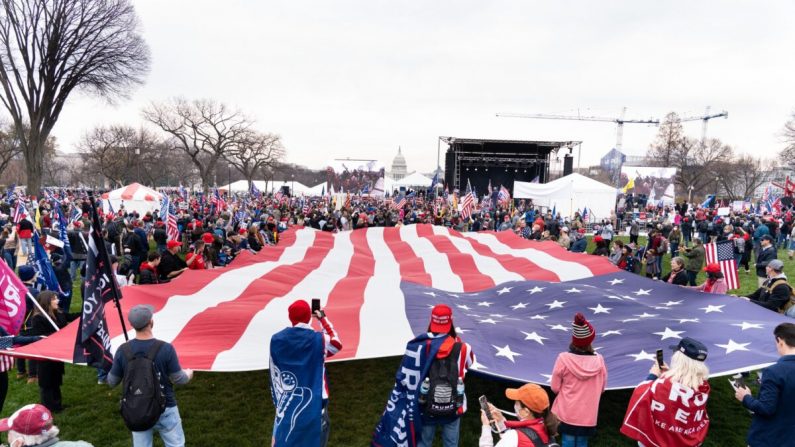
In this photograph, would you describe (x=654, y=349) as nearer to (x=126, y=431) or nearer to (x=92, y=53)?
(x=126, y=431)

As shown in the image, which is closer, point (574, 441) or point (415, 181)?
point (574, 441)

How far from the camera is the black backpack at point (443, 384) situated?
3279 mm

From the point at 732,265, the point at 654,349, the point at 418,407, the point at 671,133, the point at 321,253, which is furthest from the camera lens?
the point at 671,133

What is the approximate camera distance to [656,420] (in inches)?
120

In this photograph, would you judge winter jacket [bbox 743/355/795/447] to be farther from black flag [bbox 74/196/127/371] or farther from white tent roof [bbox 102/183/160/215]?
white tent roof [bbox 102/183/160/215]

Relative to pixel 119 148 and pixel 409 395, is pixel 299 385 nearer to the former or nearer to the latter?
pixel 409 395

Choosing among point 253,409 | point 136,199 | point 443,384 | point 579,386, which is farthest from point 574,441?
point 136,199

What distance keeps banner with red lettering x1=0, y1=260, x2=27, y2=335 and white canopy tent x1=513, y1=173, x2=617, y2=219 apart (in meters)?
21.7

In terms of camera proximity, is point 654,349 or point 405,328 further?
point 405,328

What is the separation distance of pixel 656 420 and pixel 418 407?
160 centimetres

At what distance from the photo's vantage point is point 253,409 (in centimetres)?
523

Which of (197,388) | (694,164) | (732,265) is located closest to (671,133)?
(694,164)

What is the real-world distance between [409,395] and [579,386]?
4.11ft

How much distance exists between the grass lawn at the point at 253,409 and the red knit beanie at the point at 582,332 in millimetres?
1859
